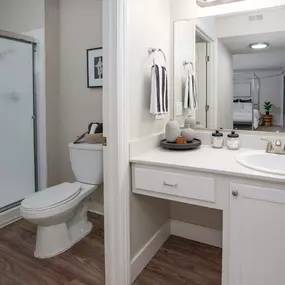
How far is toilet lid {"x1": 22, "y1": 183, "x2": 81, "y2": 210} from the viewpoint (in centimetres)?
187

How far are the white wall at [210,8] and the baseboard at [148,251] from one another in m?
1.58

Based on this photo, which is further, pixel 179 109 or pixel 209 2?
pixel 179 109

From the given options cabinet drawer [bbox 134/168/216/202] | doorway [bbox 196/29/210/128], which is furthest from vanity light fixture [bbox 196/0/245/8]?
cabinet drawer [bbox 134/168/216/202]

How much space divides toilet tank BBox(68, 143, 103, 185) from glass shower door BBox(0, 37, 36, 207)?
28.5 inches

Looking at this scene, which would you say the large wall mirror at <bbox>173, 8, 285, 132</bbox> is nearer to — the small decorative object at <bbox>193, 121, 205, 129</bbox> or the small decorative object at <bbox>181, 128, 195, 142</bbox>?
the small decorative object at <bbox>193, 121, 205, 129</bbox>

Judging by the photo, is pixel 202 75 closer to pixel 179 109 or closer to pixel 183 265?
pixel 179 109

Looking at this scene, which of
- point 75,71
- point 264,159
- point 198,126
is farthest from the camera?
point 75,71

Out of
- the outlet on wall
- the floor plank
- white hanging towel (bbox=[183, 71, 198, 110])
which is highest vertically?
white hanging towel (bbox=[183, 71, 198, 110])

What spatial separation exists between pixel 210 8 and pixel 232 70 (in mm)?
451

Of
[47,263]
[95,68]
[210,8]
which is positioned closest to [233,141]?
[210,8]

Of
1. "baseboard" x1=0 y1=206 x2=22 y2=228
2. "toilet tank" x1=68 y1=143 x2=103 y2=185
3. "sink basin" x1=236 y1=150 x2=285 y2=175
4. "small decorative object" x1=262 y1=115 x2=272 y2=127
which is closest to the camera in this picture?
"sink basin" x1=236 y1=150 x2=285 y2=175

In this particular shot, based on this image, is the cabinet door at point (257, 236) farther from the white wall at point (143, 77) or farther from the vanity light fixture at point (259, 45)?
the vanity light fixture at point (259, 45)

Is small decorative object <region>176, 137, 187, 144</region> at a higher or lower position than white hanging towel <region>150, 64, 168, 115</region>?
lower

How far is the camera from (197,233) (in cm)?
214
